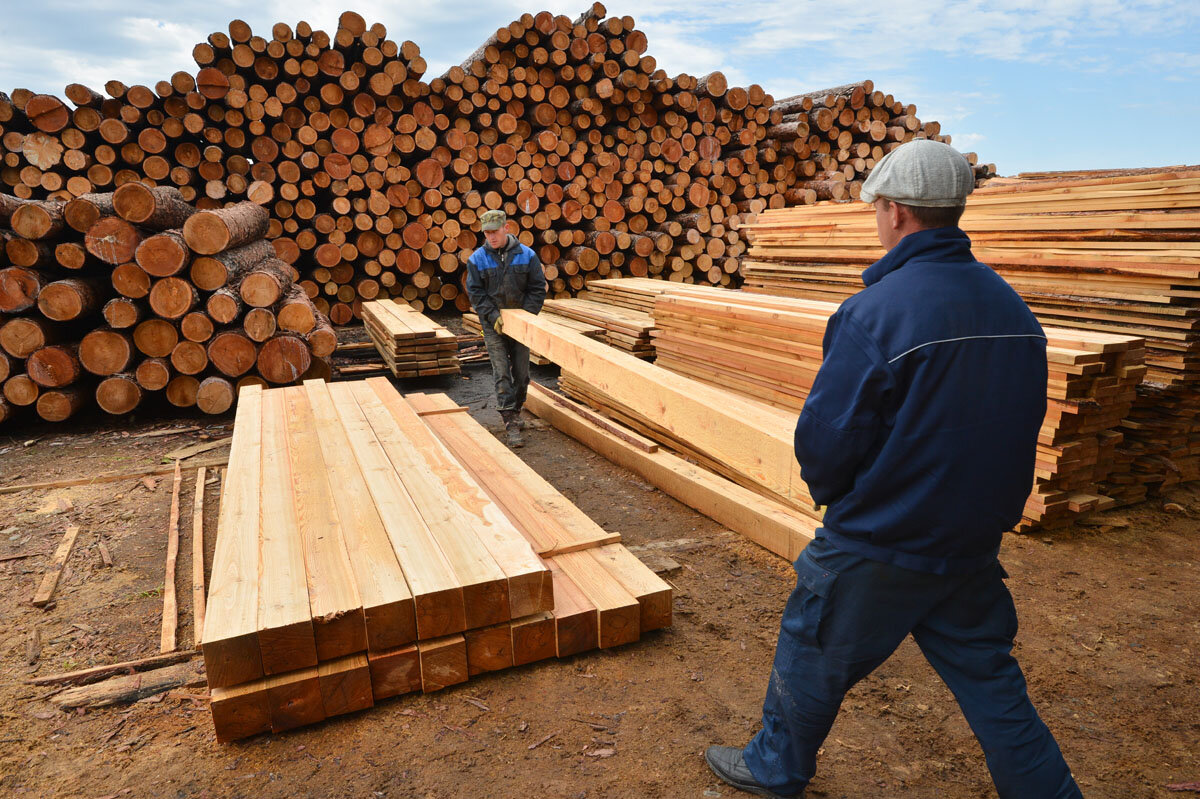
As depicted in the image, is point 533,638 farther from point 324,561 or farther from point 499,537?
point 324,561

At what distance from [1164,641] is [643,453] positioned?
3.31 meters

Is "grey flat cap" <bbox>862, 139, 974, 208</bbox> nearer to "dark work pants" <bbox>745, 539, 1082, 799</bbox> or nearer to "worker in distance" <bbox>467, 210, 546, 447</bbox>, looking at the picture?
"dark work pants" <bbox>745, 539, 1082, 799</bbox>

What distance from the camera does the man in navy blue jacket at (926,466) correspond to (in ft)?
6.08

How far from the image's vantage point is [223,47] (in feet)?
31.8

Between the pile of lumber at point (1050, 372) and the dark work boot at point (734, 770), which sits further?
the pile of lumber at point (1050, 372)

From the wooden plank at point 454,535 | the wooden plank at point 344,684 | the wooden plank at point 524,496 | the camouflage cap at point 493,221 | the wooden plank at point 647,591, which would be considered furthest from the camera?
the camouflage cap at point 493,221

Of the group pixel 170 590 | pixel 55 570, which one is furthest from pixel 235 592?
pixel 55 570

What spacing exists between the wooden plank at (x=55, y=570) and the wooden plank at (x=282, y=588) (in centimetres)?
130

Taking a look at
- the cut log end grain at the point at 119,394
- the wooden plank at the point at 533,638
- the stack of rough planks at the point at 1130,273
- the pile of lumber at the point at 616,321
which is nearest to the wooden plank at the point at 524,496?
the wooden plank at the point at 533,638

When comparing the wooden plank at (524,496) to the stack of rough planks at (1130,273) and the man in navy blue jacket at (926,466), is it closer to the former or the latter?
the man in navy blue jacket at (926,466)

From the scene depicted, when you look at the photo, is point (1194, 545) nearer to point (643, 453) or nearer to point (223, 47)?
point (643, 453)

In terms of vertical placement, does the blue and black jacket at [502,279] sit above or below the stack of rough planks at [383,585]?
above

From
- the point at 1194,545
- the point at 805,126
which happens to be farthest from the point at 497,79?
the point at 1194,545

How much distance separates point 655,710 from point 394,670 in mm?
1037
